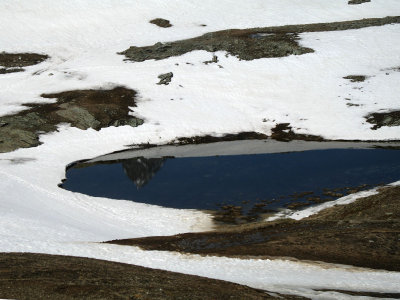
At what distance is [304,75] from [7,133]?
118 ft

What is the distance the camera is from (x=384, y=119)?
52000 millimetres

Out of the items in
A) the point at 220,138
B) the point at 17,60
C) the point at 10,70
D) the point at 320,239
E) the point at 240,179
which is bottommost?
the point at 320,239

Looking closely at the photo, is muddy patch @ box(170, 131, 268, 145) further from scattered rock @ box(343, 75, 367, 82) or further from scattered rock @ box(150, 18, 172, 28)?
scattered rock @ box(150, 18, 172, 28)

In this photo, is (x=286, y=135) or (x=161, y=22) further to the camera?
(x=161, y=22)

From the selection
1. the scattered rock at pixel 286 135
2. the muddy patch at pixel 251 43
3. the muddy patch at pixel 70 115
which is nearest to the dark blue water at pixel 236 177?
the scattered rock at pixel 286 135

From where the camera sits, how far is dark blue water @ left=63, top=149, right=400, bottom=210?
38.3 metres

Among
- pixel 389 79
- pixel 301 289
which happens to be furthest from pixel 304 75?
pixel 301 289

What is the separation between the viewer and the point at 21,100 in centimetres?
5778

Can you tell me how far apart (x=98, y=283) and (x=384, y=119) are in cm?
4184

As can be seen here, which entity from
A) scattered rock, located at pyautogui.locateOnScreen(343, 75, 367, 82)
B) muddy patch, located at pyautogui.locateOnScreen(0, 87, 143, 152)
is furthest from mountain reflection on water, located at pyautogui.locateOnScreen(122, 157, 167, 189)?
scattered rock, located at pyautogui.locateOnScreen(343, 75, 367, 82)

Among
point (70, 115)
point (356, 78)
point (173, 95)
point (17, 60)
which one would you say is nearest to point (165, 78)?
point (173, 95)

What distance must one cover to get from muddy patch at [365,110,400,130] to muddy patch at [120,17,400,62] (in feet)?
58.6

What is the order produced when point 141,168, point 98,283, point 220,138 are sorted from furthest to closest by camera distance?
point 220,138, point 141,168, point 98,283

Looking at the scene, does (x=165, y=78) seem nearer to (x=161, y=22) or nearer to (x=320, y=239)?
(x=161, y=22)
